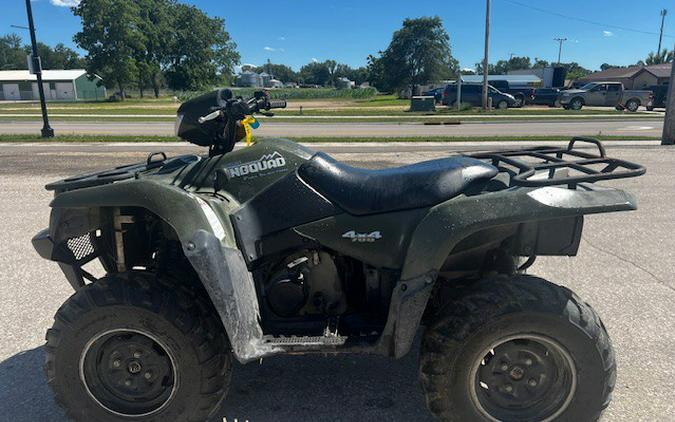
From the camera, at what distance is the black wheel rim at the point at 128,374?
2416 millimetres

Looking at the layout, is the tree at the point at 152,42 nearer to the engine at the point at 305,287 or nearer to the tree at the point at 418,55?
the tree at the point at 418,55

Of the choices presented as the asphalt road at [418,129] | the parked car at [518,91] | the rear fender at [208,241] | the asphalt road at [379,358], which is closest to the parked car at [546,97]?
the parked car at [518,91]

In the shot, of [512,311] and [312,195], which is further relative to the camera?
[312,195]

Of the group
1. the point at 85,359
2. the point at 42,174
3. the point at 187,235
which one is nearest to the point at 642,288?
the point at 187,235

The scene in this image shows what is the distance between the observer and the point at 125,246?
8.98 feet

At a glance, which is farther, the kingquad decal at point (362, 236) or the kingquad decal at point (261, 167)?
the kingquad decal at point (261, 167)

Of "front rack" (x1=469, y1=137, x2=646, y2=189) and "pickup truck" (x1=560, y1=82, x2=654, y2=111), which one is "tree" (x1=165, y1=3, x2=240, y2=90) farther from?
"front rack" (x1=469, y1=137, x2=646, y2=189)

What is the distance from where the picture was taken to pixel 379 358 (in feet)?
10.6

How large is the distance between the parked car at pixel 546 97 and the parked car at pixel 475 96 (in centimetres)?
291

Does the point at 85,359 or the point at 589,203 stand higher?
the point at 589,203

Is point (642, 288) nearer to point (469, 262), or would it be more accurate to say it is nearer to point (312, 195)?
point (469, 262)

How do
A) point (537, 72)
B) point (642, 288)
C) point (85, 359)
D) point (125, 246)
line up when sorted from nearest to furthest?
point (85, 359)
point (125, 246)
point (642, 288)
point (537, 72)

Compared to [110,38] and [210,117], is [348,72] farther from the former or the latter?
[210,117]

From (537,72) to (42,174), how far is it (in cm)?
7653
